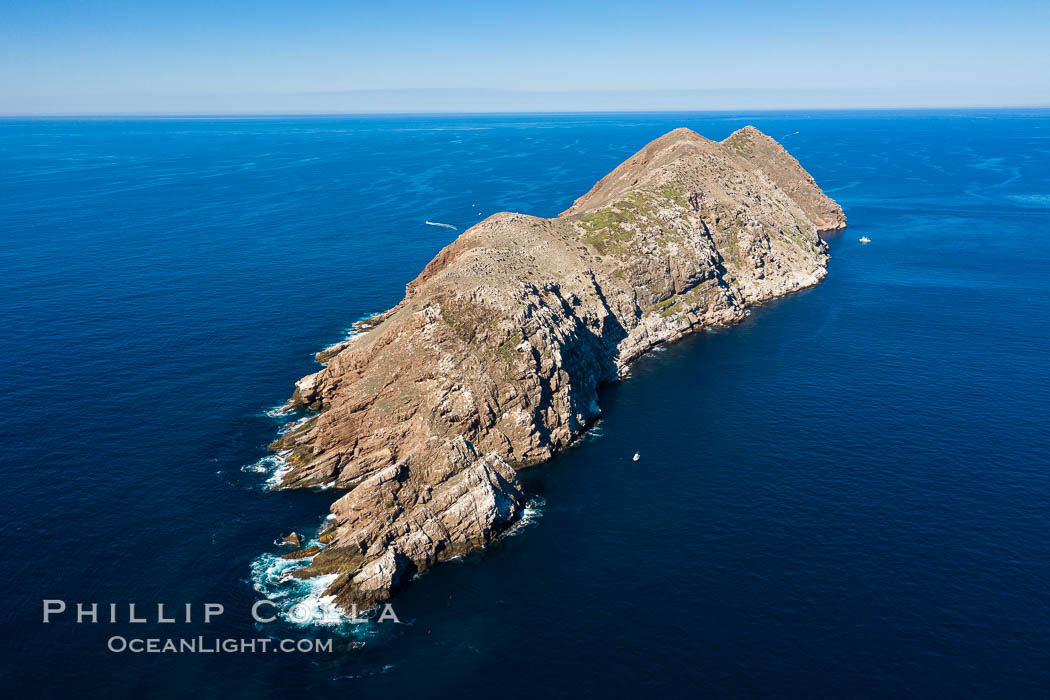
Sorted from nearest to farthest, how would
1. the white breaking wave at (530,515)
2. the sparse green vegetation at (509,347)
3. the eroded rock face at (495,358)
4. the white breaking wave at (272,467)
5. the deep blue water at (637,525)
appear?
the deep blue water at (637,525) < the eroded rock face at (495,358) < the white breaking wave at (530,515) < the white breaking wave at (272,467) < the sparse green vegetation at (509,347)

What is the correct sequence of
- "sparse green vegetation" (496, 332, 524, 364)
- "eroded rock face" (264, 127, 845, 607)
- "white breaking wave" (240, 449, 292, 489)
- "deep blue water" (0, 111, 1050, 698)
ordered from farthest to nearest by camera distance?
"sparse green vegetation" (496, 332, 524, 364) → "white breaking wave" (240, 449, 292, 489) → "eroded rock face" (264, 127, 845, 607) → "deep blue water" (0, 111, 1050, 698)

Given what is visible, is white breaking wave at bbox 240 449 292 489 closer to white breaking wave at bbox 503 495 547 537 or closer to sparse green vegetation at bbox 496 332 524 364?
white breaking wave at bbox 503 495 547 537

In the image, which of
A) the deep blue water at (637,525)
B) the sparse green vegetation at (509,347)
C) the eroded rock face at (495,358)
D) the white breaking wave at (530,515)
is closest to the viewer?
A: the deep blue water at (637,525)

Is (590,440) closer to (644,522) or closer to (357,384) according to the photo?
(644,522)

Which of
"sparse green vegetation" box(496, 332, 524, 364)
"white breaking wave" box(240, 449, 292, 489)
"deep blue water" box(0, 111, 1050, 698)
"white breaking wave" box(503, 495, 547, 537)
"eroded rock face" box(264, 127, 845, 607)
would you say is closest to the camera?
"deep blue water" box(0, 111, 1050, 698)

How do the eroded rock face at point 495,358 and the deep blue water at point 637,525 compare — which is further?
the eroded rock face at point 495,358

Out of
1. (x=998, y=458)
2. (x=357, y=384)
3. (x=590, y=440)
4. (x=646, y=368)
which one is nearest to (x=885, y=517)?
(x=998, y=458)

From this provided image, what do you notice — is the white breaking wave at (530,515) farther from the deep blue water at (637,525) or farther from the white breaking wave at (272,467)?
the white breaking wave at (272,467)

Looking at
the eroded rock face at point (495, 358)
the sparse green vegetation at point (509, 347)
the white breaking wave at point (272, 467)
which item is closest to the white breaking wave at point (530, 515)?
the eroded rock face at point (495, 358)

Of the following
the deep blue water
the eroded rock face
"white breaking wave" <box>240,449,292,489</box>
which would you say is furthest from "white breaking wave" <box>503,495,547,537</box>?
"white breaking wave" <box>240,449,292,489</box>
